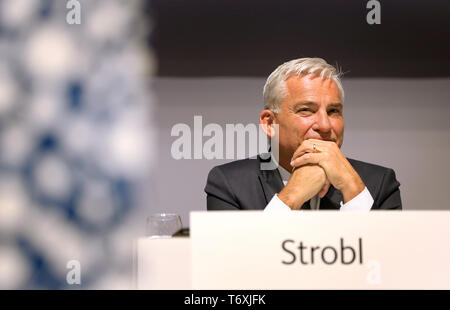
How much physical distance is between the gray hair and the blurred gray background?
447mm

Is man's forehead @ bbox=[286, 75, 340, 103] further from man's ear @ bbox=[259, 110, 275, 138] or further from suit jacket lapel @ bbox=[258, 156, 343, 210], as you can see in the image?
suit jacket lapel @ bbox=[258, 156, 343, 210]

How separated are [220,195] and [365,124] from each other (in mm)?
784

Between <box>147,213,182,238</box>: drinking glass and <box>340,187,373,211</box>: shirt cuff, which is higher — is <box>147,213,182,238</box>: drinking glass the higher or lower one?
the lower one

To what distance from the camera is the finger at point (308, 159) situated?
101cm

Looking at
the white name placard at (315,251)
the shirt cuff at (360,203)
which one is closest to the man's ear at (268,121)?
the shirt cuff at (360,203)

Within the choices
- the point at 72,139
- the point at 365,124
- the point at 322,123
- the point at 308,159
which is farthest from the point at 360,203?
the point at 72,139

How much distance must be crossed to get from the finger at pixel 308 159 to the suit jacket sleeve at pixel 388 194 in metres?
0.28

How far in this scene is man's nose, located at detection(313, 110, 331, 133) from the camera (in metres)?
1.21

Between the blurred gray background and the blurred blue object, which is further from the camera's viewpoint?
the blurred gray background

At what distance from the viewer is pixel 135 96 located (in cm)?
179

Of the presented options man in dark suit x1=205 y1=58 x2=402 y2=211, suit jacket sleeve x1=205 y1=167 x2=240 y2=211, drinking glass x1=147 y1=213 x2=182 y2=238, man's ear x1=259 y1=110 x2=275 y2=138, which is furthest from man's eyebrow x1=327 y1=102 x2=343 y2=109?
drinking glass x1=147 y1=213 x2=182 y2=238

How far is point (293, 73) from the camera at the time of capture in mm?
1297

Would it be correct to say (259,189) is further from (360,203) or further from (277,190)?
(360,203)
